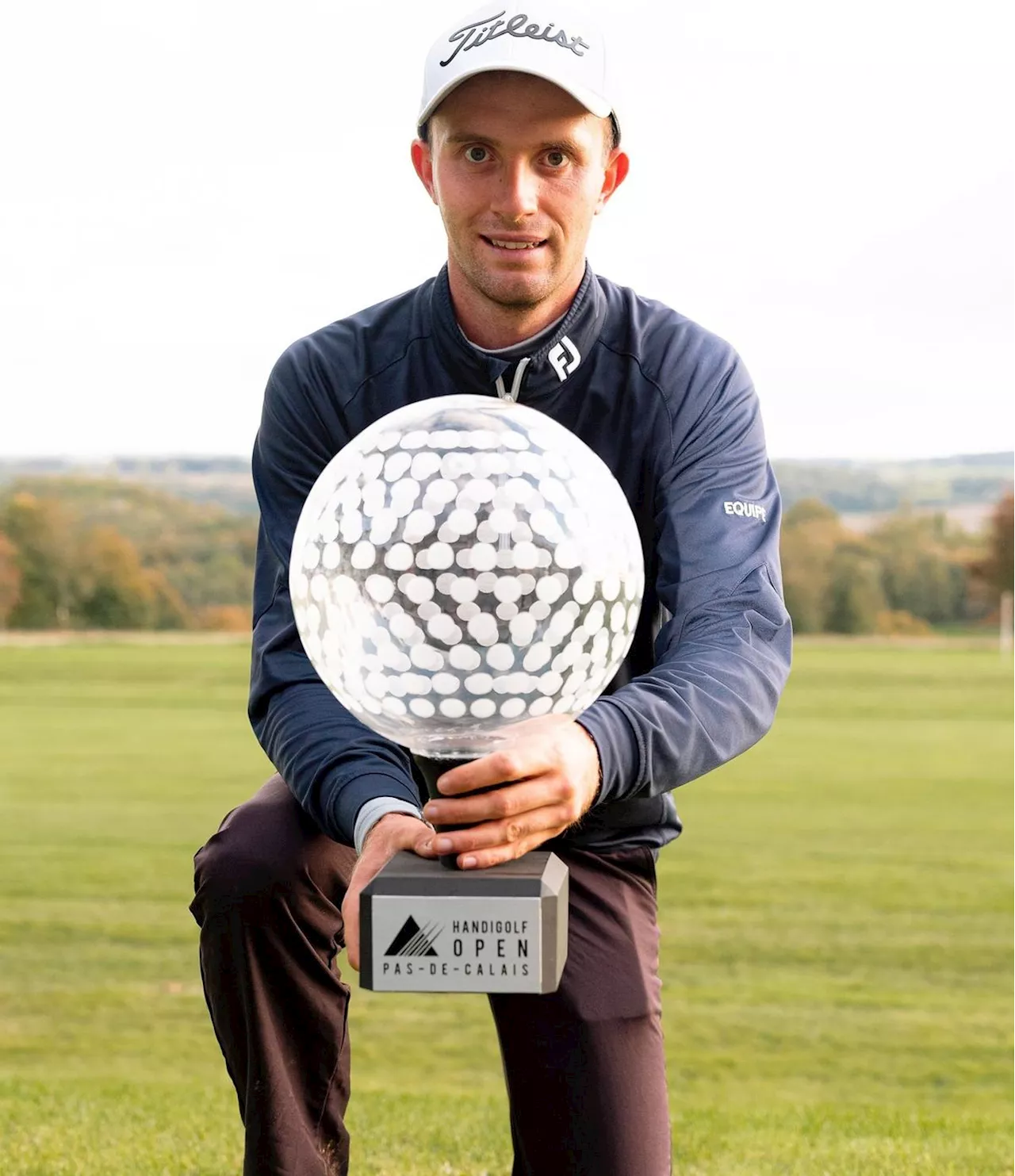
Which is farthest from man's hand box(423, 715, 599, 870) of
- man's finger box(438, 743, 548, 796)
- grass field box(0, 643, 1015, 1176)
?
grass field box(0, 643, 1015, 1176)

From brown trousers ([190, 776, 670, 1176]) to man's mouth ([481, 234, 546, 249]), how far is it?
784 millimetres

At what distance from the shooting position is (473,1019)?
16.1 ft

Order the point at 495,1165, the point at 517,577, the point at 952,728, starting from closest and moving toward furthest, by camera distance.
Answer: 1. the point at 517,577
2. the point at 495,1165
3. the point at 952,728

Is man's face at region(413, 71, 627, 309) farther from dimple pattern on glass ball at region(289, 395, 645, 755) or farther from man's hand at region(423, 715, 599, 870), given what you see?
man's hand at region(423, 715, 599, 870)

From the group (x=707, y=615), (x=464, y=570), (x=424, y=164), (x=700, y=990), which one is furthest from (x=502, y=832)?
(x=700, y=990)

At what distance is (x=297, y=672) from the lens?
7.47ft

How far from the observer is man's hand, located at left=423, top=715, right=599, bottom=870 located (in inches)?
65.6

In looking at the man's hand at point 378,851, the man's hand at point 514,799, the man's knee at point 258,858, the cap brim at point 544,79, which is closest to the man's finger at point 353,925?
the man's hand at point 378,851

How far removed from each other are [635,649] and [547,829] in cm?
77

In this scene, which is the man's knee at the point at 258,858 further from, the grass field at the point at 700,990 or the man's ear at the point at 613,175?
the grass field at the point at 700,990

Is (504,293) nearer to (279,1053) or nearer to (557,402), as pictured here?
(557,402)

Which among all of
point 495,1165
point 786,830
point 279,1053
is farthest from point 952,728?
point 279,1053

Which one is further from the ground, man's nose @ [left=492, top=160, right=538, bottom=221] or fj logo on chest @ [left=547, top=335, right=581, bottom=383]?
man's nose @ [left=492, top=160, right=538, bottom=221]

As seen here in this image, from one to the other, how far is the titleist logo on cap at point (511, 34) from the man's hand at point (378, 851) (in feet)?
2.86
